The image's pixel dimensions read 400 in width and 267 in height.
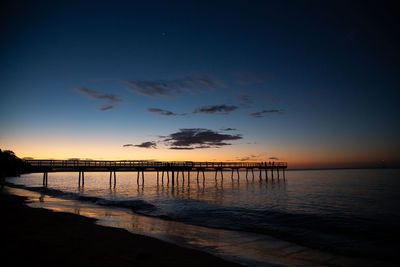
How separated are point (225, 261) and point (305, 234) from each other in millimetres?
6845

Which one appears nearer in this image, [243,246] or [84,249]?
[84,249]

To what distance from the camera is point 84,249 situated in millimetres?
6695

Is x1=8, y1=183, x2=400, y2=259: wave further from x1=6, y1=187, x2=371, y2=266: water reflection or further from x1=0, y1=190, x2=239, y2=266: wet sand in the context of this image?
x1=0, y1=190, x2=239, y2=266: wet sand

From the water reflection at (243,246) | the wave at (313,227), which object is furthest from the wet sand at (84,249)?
the wave at (313,227)

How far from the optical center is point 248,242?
9.72m

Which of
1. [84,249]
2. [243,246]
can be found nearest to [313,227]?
[243,246]

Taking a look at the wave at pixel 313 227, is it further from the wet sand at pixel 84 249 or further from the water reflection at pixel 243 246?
the wet sand at pixel 84 249

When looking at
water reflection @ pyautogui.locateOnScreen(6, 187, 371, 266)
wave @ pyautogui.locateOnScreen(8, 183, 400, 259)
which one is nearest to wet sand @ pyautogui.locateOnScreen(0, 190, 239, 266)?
water reflection @ pyautogui.locateOnScreen(6, 187, 371, 266)

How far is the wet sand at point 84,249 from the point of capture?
571 centimetres

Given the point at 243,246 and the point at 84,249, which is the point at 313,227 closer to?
the point at 243,246

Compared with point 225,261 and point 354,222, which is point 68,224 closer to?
point 225,261

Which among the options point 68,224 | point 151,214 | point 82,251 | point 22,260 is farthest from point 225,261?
point 151,214

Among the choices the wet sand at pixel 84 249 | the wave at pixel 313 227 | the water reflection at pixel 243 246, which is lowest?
the wave at pixel 313 227

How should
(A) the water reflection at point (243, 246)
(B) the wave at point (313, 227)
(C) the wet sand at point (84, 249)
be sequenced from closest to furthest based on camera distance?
(C) the wet sand at point (84, 249), (A) the water reflection at point (243, 246), (B) the wave at point (313, 227)
